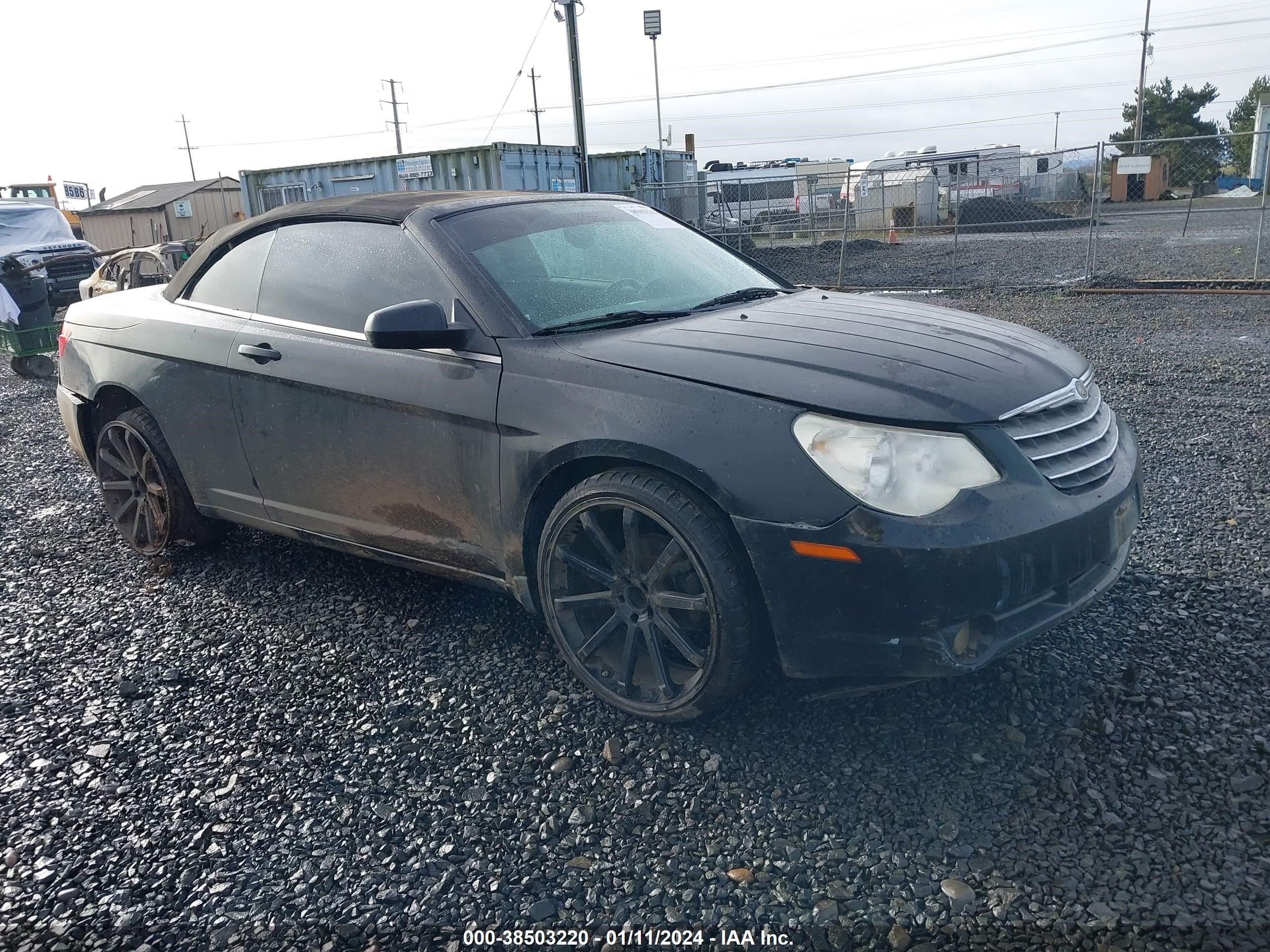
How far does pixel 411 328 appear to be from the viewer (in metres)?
3.08

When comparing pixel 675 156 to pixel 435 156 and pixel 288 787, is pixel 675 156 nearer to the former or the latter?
pixel 435 156

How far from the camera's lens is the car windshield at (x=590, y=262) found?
11.1 feet

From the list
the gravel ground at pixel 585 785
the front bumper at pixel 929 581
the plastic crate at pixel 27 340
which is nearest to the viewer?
the gravel ground at pixel 585 785

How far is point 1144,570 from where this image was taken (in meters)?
3.84

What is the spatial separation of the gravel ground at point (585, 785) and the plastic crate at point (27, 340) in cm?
888

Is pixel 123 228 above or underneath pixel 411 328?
above

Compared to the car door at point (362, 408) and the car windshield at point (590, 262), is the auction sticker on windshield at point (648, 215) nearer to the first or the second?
the car windshield at point (590, 262)

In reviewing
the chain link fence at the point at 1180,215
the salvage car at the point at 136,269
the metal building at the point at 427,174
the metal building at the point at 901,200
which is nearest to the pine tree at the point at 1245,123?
the chain link fence at the point at 1180,215

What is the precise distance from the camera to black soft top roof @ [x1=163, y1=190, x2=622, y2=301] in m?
3.69

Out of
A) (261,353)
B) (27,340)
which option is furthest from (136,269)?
(261,353)

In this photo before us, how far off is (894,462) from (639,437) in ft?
2.36

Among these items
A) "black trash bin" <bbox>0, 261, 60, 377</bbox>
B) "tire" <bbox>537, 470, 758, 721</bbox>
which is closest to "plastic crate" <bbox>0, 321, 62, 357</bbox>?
"black trash bin" <bbox>0, 261, 60, 377</bbox>

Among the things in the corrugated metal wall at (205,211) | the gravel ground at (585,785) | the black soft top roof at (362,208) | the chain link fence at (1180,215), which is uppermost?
the corrugated metal wall at (205,211)

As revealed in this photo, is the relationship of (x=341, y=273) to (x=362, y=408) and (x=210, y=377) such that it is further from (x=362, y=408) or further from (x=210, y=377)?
(x=210, y=377)
